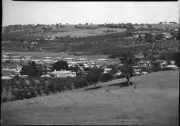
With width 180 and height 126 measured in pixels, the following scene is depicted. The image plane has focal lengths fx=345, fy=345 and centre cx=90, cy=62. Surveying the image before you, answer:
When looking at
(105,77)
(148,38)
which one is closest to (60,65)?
(105,77)

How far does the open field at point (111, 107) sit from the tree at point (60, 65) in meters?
0.72

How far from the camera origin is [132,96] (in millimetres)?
8266

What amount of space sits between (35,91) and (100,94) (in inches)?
83.8

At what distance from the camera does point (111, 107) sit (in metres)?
7.56

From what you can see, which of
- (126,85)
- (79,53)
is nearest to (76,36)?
(79,53)

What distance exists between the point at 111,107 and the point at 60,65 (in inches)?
69.8

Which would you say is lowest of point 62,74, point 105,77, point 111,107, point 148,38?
point 111,107

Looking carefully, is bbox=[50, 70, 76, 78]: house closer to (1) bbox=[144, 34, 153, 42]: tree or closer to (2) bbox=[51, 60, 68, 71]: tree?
(2) bbox=[51, 60, 68, 71]: tree

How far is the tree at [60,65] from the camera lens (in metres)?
8.19

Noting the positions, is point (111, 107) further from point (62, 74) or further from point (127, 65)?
point (62, 74)

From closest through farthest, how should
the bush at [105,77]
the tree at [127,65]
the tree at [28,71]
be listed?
1. the tree at [28,71]
2. the tree at [127,65]
3. the bush at [105,77]

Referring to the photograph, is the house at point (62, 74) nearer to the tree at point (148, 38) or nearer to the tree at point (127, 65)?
the tree at point (127, 65)

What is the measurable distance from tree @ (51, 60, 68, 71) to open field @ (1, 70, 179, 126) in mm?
722

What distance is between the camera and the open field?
6680 mm
